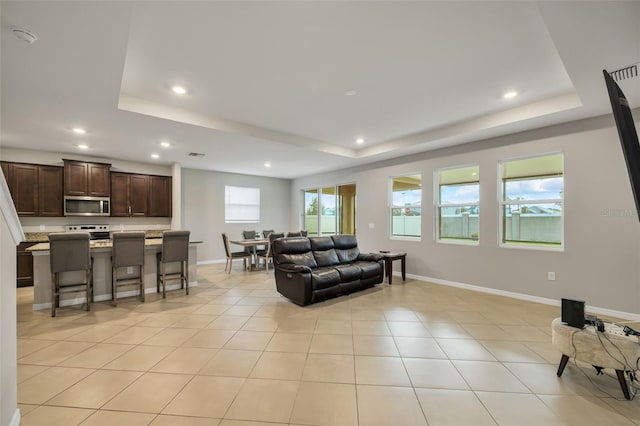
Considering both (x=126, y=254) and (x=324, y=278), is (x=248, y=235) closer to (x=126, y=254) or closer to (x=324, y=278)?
(x=126, y=254)

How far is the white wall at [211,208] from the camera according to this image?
7.64 metres

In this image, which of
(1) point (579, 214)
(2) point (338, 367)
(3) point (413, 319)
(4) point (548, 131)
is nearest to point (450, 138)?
(4) point (548, 131)

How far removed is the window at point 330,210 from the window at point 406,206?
1438 mm

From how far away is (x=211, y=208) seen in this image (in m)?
8.04

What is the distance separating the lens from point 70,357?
265 cm

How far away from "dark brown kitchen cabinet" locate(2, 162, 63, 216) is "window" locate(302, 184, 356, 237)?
20.6ft

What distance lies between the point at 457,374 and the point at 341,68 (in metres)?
3.16

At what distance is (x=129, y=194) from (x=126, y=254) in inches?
115

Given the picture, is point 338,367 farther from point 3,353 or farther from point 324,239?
point 324,239

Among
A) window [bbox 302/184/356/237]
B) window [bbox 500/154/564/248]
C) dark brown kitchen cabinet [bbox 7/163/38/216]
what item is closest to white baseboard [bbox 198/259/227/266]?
window [bbox 302/184/356/237]

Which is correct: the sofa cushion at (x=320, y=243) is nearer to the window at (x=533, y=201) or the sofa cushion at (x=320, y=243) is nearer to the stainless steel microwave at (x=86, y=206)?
the window at (x=533, y=201)

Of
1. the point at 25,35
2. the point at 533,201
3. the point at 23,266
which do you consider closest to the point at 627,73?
the point at 533,201

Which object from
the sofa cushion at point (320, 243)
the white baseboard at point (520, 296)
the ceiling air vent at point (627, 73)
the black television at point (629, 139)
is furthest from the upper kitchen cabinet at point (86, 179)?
the ceiling air vent at point (627, 73)

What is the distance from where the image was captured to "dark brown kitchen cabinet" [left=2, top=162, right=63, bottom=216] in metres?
5.34
